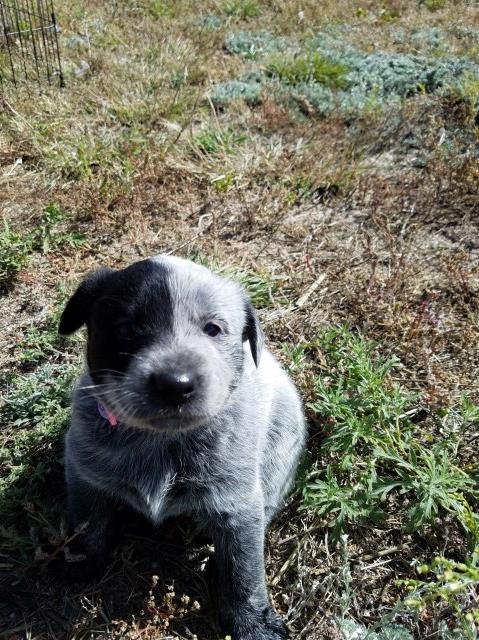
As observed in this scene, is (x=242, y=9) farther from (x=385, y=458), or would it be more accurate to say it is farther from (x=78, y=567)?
(x=78, y=567)

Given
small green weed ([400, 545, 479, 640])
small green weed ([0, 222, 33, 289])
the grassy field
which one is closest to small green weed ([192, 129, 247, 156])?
the grassy field

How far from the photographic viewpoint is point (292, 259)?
4555mm

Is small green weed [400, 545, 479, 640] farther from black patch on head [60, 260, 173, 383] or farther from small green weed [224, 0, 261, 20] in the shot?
small green weed [224, 0, 261, 20]

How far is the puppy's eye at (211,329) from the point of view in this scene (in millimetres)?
2359

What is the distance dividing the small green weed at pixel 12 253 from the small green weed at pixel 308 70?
3569mm

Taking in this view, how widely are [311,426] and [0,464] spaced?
5.40 feet

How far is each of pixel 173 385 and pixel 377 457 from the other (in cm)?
145

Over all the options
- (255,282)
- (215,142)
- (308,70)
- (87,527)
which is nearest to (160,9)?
(308,70)

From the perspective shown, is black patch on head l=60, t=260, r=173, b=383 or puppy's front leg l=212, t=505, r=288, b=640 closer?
black patch on head l=60, t=260, r=173, b=383

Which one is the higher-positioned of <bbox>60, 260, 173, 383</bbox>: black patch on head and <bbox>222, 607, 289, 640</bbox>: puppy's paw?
<bbox>60, 260, 173, 383</bbox>: black patch on head

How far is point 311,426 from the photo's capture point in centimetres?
327

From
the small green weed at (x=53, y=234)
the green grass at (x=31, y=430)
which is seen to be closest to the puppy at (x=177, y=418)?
the green grass at (x=31, y=430)

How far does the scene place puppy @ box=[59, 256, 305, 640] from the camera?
6.91ft

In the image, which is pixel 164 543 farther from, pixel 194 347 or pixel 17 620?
pixel 194 347
